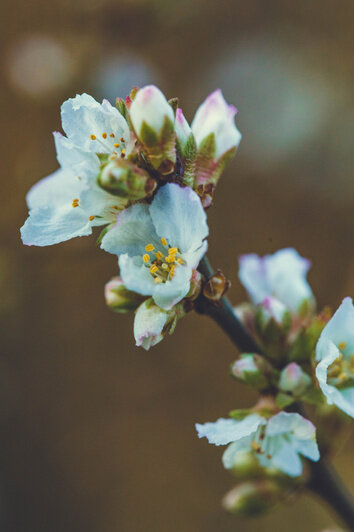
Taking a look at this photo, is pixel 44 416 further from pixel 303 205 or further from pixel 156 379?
pixel 303 205

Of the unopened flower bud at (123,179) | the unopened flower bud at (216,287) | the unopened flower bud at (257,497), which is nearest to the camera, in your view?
the unopened flower bud at (123,179)

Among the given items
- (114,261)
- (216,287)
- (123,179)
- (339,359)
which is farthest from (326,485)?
(114,261)

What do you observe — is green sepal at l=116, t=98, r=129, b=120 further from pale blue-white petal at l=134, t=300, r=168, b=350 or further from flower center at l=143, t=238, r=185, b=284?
pale blue-white petal at l=134, t=300, r=168, b=350

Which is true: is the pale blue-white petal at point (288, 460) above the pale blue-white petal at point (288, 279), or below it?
below

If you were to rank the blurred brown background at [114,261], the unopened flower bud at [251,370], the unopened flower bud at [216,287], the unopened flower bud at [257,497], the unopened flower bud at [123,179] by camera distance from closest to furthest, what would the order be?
1. the unopened flower bud at [123,179]
2. the unopened flower bud at [216,287]
3. the unopened flower bud at [251,370]
4. the unopened flower bud at [257,497]
5. the blurred brown background at [114,261]

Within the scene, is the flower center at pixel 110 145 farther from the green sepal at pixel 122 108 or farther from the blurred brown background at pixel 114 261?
the blurred brown background at pixel 114 261

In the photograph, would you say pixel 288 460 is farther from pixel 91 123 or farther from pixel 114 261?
pixel 114 261

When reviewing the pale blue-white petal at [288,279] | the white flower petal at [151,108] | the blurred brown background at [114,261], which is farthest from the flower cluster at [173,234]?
the blurred brown background at [114,261]
